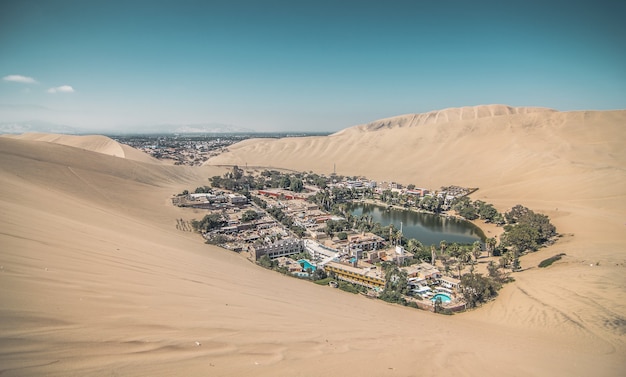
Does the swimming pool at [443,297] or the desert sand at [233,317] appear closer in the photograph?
the desert sand at [233,317]

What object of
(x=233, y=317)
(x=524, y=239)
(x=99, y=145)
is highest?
(x=99, y=145)

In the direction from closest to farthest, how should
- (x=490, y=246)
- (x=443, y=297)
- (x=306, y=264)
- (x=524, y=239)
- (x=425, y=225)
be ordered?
(x=443, y=297) < (x=306, y=264) < (x=524, y=239) < (x=490, y=246) < (x=425, y=225)

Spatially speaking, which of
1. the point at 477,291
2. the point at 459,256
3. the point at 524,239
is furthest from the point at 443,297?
the point at 524,239

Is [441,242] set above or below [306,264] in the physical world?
Result: above

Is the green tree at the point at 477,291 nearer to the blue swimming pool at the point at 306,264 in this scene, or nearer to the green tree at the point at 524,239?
the blue swimming pool at the point at 306,264

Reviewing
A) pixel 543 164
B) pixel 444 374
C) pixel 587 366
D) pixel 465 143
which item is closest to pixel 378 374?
pixel 444 374

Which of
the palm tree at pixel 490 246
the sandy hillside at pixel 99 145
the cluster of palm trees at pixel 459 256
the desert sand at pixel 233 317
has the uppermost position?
the sandy hillside at pixel 99 145

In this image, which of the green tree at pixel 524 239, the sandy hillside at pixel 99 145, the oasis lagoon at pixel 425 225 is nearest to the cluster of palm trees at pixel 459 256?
the green tree at pixel 524 239

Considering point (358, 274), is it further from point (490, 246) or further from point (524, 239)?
point (524, 239)

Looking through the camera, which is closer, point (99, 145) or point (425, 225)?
point (425, 225)

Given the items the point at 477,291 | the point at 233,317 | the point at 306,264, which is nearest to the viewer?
the point at 233,317
